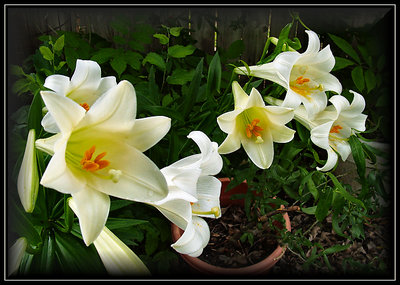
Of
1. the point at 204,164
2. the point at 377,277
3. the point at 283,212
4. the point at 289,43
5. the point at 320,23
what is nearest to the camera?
the point at 204,164

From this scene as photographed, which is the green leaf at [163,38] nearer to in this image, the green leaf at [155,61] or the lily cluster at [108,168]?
the green leaf at [155,61]

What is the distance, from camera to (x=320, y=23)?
155 cm

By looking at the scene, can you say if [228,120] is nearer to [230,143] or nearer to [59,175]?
[230,143]

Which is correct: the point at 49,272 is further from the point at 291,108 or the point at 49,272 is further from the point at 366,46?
the point at 366,46

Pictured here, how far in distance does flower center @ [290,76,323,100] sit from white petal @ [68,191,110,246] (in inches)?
21.6

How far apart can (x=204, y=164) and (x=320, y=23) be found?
1114 millimetres

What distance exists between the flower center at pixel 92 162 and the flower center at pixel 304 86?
507mm

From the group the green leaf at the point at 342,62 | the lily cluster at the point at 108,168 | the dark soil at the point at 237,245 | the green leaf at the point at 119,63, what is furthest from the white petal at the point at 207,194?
the green leaf at the point at 342,62

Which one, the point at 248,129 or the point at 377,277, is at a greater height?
the point at 248,129

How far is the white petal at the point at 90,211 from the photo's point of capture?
543mm

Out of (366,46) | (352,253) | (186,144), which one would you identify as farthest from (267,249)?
(366,46)

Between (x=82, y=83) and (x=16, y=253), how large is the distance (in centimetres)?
34

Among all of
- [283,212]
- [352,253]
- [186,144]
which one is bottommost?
[352,253]

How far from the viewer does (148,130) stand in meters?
0.59
